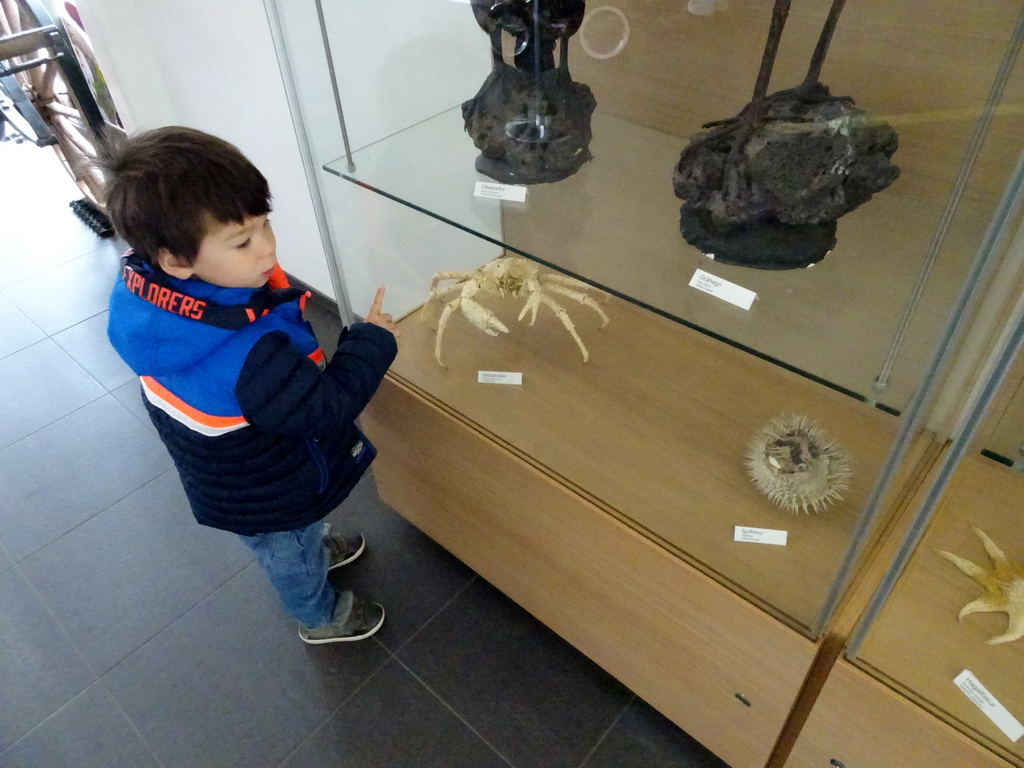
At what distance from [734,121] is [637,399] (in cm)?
52

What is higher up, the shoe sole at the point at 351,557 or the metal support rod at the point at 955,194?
the metal support rod at the point at 955,194

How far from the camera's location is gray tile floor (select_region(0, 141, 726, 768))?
1.38 metres

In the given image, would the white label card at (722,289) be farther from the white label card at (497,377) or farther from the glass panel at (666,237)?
the white label card at (497,377)

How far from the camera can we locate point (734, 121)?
893 mm

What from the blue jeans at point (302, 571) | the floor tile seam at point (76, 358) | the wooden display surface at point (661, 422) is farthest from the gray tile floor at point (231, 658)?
the wooden display surface at point (661, 422)

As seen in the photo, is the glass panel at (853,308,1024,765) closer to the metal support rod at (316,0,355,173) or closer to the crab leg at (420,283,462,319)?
the crab leg at (420,283,462,319)

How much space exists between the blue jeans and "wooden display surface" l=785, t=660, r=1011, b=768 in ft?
3.06

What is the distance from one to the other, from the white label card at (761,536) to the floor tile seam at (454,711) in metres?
0.70

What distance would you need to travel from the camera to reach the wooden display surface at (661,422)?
960 millimetres

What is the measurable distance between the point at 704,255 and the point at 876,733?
2.20 feet

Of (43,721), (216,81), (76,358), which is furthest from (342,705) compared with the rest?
(216,81)

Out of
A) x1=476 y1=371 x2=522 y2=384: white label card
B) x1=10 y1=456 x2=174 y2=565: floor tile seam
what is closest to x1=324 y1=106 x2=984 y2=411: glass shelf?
x1=476 y1=371 x2=522 y2=384: white label card

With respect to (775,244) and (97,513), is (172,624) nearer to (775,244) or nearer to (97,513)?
(97,513)

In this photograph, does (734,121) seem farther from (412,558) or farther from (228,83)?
(228,83)
